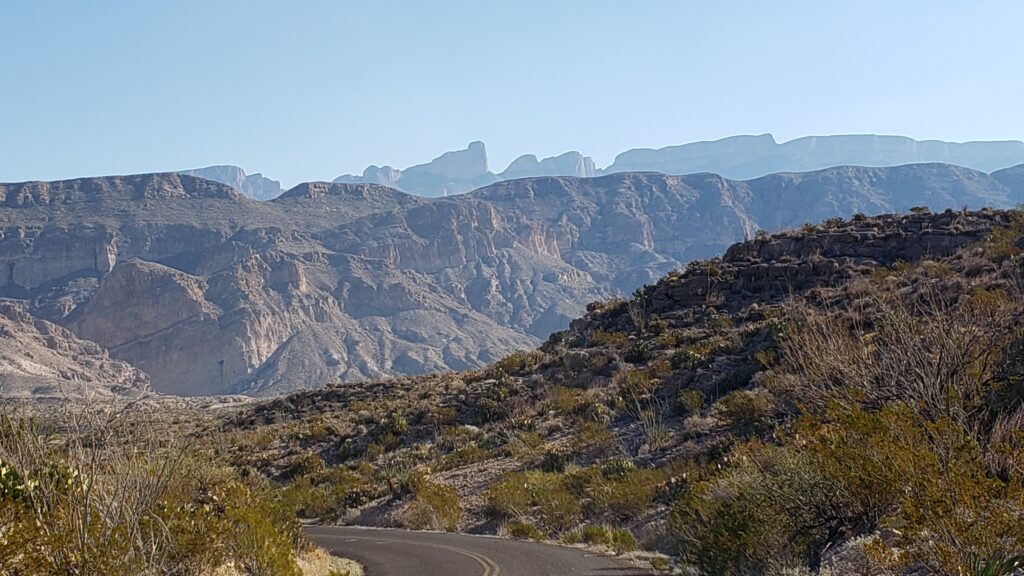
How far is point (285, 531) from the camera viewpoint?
13.1 meters

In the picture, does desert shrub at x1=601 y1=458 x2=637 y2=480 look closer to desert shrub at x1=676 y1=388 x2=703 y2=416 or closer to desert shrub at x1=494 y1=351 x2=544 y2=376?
desert shrub at x1=676 y1=388 x2=703 y2=416

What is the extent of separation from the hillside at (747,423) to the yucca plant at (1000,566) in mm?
122

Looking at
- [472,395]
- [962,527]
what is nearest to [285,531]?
[962,527]

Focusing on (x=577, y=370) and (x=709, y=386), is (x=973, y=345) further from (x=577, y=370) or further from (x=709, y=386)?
(x=577, y=370)

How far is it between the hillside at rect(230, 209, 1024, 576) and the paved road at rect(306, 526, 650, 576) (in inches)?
52.0

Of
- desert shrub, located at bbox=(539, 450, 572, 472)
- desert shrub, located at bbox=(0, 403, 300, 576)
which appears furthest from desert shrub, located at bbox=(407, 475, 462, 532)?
desert shrub, located at bbox=(0, 403, 300, 576)

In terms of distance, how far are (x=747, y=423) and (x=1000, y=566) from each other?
46.6 feet

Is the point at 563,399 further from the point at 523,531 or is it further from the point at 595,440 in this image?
the point at 523,531

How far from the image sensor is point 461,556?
14.8 metres

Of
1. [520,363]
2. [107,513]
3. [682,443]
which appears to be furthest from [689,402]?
[107,513]

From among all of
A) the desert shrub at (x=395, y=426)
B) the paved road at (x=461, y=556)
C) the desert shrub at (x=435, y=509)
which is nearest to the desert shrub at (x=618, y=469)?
the desert shrub at (x=435, y=509)

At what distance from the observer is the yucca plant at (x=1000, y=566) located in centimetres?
616

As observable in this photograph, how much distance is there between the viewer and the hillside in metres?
8.66

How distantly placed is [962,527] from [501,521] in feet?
49.2
